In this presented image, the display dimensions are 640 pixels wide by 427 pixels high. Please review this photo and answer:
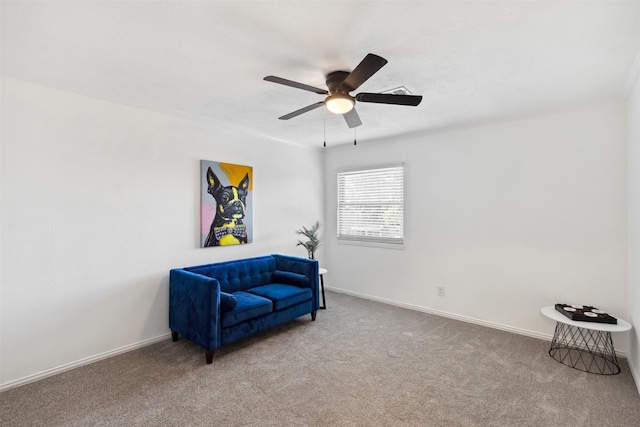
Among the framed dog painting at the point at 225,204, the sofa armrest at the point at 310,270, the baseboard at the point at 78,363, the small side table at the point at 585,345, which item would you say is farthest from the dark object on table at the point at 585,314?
the baseboard at the point at 78,363

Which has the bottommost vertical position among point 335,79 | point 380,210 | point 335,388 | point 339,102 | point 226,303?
point 335,388

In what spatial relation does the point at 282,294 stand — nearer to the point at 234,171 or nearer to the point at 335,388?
the point at 335,388

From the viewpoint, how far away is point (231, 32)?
1.93m

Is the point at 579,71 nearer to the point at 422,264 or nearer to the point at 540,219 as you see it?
the point at 540,219

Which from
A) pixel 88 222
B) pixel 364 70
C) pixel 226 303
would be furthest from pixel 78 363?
pixel 364 70

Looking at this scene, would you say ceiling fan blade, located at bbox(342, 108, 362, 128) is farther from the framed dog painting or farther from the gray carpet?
the gray carpet

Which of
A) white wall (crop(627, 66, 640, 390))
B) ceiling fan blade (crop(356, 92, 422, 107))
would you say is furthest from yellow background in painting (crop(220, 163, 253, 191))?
white wall (crop(627, 66, 640, 390))

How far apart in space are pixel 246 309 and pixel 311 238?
178cm

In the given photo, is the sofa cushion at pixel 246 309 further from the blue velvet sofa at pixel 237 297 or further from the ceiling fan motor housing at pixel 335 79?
the ceiling fan motor housing at pixel 335 79

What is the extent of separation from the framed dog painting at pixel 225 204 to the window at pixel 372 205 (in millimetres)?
1737

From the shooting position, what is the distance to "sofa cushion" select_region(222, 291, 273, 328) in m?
2.99

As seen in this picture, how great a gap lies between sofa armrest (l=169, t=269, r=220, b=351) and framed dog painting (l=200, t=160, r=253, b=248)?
0.66 meters

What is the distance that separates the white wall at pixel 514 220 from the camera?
3086 mm

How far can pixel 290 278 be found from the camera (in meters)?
4.03
